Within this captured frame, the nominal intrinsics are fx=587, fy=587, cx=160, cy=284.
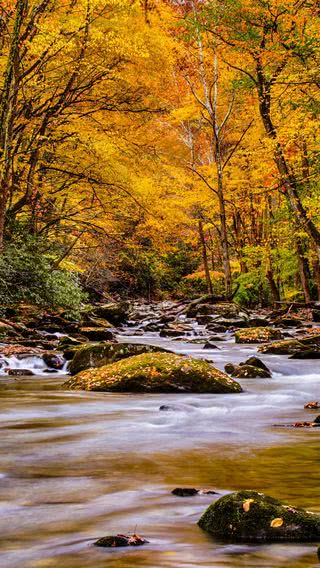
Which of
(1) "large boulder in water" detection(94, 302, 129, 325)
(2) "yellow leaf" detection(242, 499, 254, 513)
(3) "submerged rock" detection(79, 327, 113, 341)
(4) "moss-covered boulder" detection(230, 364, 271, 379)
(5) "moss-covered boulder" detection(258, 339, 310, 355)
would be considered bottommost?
(2) "yellow leaf" detection(242, 499, 254, 513)

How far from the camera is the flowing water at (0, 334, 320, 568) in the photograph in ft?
6.58

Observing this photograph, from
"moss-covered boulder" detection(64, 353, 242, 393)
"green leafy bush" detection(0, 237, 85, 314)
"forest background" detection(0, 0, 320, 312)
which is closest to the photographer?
"moss-covered boulder" detection(64, 353, 242, 393)

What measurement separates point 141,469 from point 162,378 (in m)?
3.15

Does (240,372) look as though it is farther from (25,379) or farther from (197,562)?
(197,562)

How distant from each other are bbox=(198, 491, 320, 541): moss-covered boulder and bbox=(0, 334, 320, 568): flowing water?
0.19 feet

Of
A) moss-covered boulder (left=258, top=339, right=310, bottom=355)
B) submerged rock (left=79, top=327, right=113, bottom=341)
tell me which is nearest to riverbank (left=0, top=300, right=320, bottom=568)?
moss-covered boulder (left=258, top=339, right=310, bottom=355)

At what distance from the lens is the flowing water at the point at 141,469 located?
201 centimetres

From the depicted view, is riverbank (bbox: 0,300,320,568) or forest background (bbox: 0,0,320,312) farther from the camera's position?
forest background (bbox: 0,0,320,312)

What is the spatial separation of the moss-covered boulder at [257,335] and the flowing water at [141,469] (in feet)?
18.5

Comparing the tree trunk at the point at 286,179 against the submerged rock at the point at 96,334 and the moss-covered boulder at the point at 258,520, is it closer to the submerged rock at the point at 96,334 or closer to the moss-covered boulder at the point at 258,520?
the submerged rock at the point at 96,334

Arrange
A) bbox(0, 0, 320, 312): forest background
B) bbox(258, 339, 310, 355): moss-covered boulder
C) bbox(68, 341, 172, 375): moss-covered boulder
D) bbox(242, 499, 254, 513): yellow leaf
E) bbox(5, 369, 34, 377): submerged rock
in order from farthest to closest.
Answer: bbox(0, 0, 320, 312): forest background
bbox(258, 339, 310, 355): moss-covered boulder
bbox(5, 369, 34, 377): submerged rock
bbox(68, 341, 172, 375): moss-covered boulder
bbox(242, 499, 254, 513): yellow leaf

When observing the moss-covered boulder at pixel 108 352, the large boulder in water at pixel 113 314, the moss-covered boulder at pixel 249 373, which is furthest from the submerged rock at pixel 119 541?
the large boulder in water at pixel 113 314

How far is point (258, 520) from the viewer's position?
211cm

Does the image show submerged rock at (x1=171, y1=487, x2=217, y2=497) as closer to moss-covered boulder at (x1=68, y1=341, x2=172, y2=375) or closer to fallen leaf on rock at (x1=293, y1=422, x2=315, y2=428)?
fallen leaf on rock at (x1=293, y1=422, x2=315, y2=428)
